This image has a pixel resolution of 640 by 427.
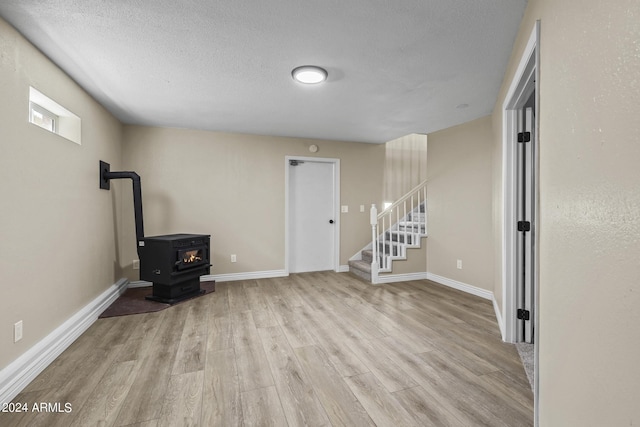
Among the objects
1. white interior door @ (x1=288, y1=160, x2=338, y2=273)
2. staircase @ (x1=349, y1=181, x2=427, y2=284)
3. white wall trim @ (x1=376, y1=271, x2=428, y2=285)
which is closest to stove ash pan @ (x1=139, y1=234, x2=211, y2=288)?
white interior door @ (x1=288, y1=160, x2=338, y2=273)

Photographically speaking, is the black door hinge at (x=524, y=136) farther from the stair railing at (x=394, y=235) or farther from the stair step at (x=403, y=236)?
the stair step at (x=403, y=236)

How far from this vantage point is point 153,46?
210 cm

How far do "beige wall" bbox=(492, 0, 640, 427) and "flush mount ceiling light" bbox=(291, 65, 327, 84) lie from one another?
5.00 ft

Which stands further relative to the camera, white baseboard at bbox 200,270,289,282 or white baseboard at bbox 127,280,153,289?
white baseboard at bbox 200,270,289,282

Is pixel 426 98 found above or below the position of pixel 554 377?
above

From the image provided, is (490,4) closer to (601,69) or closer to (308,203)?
(601,69)

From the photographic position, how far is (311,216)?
5031 mm

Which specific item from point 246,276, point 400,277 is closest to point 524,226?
point 400,277

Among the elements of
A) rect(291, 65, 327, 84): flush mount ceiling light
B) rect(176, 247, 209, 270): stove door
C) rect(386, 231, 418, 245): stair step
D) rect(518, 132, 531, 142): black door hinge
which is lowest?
rect(176, 247, 209, 270): stove door

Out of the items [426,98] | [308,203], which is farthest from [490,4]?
[308,203]

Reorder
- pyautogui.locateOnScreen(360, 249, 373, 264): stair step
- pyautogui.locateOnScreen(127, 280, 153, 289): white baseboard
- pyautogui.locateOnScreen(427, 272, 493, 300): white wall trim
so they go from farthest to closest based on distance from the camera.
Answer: pyautogui.locateOnScreen(360, 249, 373, 264): stair step → pyautogui.locateOnScreen(127, 280, 153, 289): white baseboard → pyautogui.locateOnScreen(427, 272, 493, 300): white wall trim

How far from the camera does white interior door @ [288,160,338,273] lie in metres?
4.94

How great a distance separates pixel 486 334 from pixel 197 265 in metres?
3.26

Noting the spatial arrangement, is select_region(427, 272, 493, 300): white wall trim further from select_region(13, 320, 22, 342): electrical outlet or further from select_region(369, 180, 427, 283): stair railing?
select_region(13, 320, 22, 342): electrical outlet
